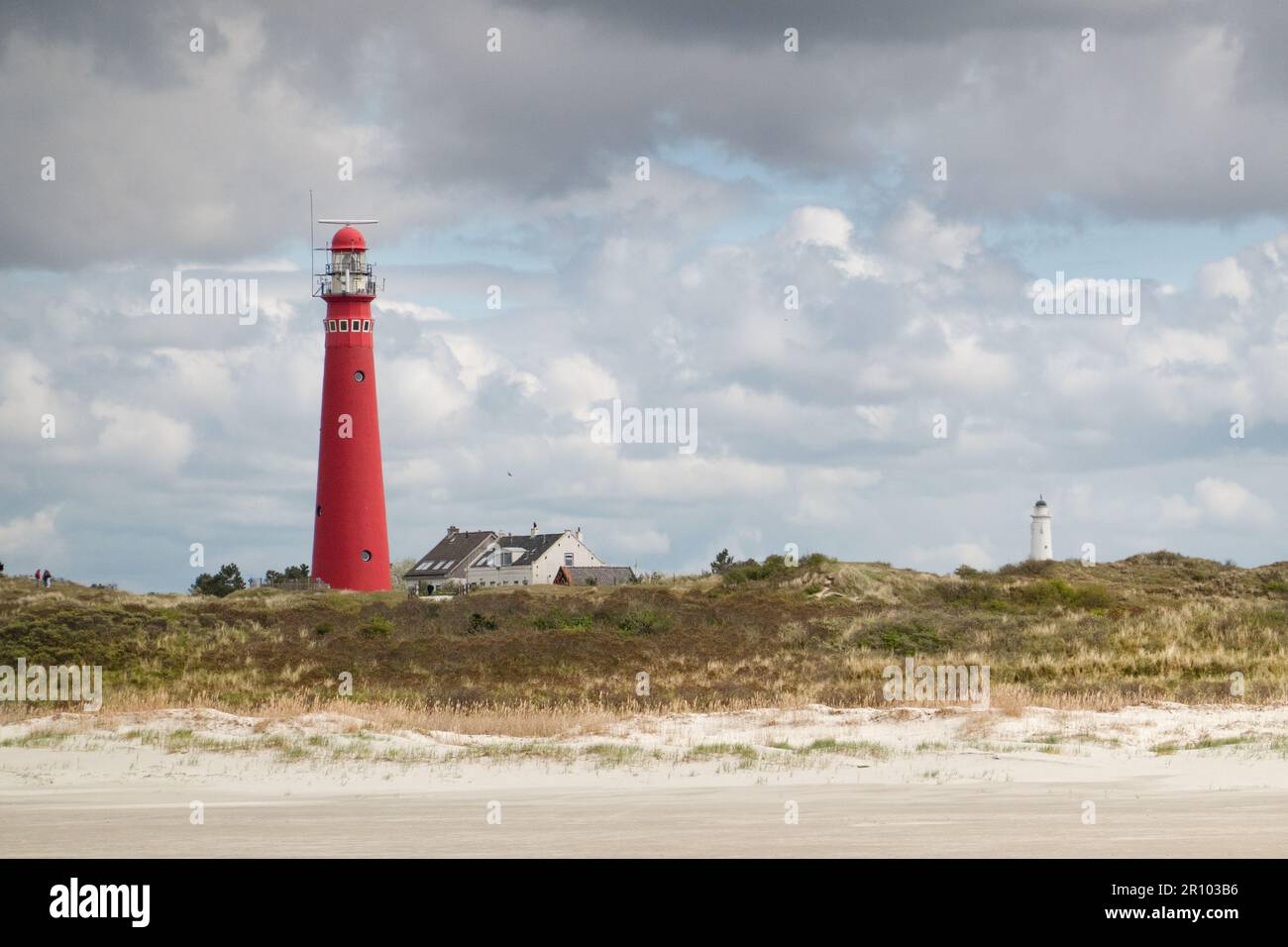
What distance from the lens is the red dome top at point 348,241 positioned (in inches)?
2335

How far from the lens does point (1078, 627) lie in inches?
1844

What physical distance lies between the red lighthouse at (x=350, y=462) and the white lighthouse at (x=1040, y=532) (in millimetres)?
35529

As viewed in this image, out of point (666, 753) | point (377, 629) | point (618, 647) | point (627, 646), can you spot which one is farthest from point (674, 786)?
point (377, 629)

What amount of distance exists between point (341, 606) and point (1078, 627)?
2438 cm

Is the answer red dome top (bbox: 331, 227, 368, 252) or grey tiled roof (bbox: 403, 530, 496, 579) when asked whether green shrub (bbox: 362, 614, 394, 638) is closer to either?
red dome top (bbox: 331, 227, 368, 252)

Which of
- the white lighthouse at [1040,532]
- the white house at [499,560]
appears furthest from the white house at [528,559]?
the white lighthouse at [1040,532]

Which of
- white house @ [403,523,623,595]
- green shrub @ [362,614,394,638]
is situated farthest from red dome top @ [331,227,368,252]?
white house @ [403,523,623,595]

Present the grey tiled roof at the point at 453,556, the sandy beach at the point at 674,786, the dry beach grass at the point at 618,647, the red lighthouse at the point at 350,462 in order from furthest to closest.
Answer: the grey tiled roof at the point at 453,556
the red lighthouse at the point at 350,462
the dry beach grass at the point at 618,647
the sandy beach at the point at 674,786

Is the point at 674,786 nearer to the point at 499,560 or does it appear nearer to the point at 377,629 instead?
the point at 377,629

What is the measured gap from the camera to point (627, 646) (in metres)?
43.1

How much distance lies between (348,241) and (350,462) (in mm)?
9505

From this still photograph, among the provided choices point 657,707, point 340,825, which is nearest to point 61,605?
point 657,707

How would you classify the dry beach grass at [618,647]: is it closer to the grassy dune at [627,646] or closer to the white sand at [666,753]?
the grassy dune at [627,646]
